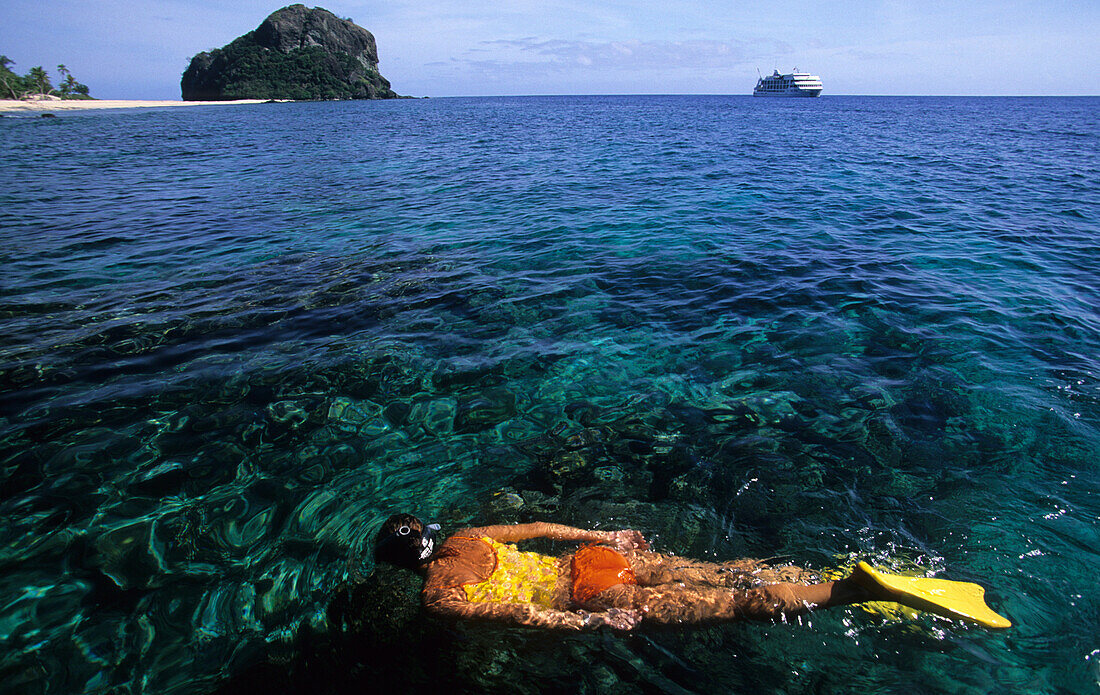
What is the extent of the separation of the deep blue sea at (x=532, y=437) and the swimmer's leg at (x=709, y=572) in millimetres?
201

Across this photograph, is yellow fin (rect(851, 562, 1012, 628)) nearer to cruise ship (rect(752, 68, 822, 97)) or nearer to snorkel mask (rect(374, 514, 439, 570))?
snorkel mask (rect(374, 514, 439, 570))

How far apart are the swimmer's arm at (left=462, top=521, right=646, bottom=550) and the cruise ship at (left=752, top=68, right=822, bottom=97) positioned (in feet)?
642

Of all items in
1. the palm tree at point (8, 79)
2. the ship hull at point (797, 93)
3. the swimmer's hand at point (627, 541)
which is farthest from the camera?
the ship hull at point (797, 93)

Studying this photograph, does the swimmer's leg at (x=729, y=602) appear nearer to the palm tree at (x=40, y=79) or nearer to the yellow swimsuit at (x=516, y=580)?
the yellow swimsuit at (x=516, y=580)

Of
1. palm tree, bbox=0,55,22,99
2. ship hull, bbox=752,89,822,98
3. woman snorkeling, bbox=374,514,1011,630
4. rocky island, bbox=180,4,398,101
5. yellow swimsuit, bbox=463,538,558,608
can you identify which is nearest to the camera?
woman snorkeling, bbox=374,514,1011,630

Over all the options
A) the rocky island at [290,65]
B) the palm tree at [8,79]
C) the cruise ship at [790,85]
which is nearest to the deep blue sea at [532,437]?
the palm tree at [8,79]

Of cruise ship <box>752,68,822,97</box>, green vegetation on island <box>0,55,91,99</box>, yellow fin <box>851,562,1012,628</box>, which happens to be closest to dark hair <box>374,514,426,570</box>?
yellow fin <box>851,562,1012,628</box>

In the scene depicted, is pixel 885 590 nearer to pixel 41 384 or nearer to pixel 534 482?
pixel 534 482

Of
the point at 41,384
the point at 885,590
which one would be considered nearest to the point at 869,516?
the point at 885,590

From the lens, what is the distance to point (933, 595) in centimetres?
381

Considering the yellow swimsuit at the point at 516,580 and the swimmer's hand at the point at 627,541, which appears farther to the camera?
the swimmer's hand at the point at 627,541

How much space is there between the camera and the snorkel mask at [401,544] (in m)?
4.07

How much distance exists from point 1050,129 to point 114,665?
69.6 metres

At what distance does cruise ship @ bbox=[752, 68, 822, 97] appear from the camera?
161 meters
